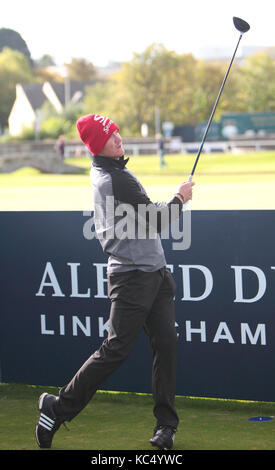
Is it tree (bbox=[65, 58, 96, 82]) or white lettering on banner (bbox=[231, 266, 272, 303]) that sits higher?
tree (bbox=[65, 58, 96, 82])

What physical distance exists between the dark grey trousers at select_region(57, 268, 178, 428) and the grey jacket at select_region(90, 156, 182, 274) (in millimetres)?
74

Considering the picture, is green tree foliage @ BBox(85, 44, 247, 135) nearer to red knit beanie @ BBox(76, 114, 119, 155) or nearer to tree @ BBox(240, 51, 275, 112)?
tree @ BBox(240, 51, 275, 112)

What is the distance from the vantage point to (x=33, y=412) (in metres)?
5.09

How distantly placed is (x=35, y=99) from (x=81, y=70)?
1006 cm

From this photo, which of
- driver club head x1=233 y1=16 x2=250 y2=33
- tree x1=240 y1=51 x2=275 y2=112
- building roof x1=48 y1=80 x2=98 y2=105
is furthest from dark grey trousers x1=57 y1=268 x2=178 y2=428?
building roof x1=48 y1=80 x2=98 y2=105

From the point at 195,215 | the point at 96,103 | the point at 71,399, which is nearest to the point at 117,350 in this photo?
the point at 71,399

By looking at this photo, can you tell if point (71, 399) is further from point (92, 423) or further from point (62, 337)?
point (62, 337)

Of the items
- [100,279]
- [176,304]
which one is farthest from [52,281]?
[176,304]

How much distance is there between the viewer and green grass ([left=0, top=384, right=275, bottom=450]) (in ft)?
14.0

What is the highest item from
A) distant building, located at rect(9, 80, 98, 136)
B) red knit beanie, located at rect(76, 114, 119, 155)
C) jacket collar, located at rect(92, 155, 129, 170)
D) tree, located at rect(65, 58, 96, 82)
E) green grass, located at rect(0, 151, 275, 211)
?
tree, located at rect(65, 58, 96, 82)

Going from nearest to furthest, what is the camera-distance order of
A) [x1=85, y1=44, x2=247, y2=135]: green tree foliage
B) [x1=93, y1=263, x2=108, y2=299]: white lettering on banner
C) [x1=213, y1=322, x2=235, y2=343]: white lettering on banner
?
[x1=213, y1=322, x2=235, y2=343]: white lettering on banner, [x1=93, y1=263, x2=108, y2=299]: white lettering on banner, [x1=85, y1=44, x2=247, y2=135]: green tree foliage

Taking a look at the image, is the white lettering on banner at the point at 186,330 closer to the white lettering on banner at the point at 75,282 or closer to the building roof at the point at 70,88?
the white lettering on banner at the point at 75,282

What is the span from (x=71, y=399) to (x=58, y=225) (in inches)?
60.0
